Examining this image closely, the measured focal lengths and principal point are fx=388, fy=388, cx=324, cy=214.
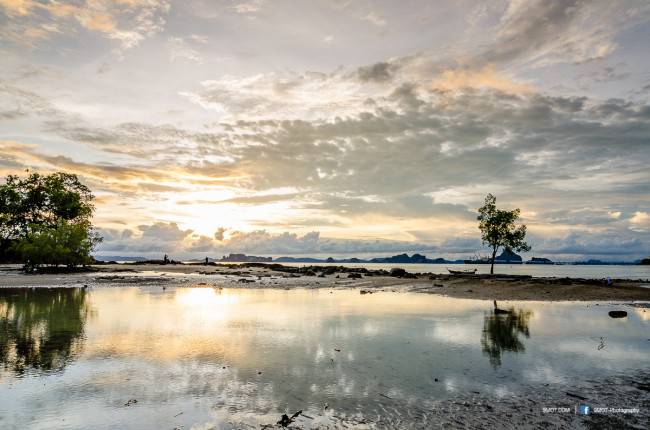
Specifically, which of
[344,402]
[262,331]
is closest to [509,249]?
[262,331]

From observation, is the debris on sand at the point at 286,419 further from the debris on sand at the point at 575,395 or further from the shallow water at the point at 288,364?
the debris on sand at the point at 575,395

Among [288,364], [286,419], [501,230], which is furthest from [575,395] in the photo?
[501,230]

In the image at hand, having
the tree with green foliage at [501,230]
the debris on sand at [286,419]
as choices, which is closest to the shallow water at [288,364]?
the debris on sand at [286,419]

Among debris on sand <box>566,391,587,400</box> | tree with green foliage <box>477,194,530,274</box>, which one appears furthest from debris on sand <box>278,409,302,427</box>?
tree with green foliage <box>477,194,530,274</box>

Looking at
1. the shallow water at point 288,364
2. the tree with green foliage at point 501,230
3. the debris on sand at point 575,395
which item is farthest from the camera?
the tree with green foliage at point 501,230

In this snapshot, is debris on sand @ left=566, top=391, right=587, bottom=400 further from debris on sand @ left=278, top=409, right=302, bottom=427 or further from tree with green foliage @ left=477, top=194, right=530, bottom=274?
tree with green foliage @ left=477, top=194, right=530, bottom=274

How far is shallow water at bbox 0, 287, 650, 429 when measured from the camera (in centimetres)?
967

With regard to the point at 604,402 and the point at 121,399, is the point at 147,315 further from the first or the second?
the point at 604,402

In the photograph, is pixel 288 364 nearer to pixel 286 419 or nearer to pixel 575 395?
pixel 286 419

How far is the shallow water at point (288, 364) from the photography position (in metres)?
9.67

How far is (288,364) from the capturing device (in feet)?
45.8

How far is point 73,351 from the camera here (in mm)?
15367

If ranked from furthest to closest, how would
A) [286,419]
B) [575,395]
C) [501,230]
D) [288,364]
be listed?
[501,230], [288,364], [575,395], [286,419]

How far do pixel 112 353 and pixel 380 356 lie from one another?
10.5 metres
